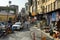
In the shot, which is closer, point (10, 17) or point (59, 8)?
point (59, 8)

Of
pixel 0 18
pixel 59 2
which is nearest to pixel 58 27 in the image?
pixel 59 2

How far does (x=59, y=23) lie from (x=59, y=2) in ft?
14.6

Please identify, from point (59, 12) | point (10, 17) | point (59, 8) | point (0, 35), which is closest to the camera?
point (0, 35)

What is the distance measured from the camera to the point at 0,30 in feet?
87.6

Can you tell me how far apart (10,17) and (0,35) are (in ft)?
183

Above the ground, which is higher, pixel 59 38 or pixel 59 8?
pixel 59 8

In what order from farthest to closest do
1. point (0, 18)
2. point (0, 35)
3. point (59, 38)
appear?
point (0, 18)
point (0, 35)
point (59, 38)

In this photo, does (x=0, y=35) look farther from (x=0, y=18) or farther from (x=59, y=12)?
(x=0, y=18)

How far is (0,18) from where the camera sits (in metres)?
73.0

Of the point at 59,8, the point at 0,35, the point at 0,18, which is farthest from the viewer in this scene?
the point at 0,18

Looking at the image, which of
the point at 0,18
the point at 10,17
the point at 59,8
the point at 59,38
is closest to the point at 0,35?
the point at 59,38

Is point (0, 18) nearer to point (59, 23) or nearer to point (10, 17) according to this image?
point (10, 17)

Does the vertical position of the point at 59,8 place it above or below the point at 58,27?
above

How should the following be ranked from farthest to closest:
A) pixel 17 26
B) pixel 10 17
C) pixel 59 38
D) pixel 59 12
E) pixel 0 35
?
pixel 10 17 < pixel 17 26 < pixel 59 12 < pixel 0 35 < pixel 59 38
